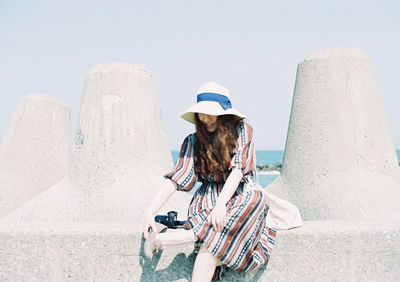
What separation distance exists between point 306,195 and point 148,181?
1.56 m

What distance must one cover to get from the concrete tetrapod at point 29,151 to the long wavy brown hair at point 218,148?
13.1 feet

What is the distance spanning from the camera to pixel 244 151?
206cm

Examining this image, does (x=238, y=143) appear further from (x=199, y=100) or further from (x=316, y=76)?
(x=316, y=76)

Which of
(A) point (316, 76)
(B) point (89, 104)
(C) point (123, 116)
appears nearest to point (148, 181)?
(C) point (123, 116)

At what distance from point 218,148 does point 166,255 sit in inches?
22.4

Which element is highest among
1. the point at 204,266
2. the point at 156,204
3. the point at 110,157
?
the point at 156,204

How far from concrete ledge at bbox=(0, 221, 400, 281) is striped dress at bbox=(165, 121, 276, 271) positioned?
131 mm

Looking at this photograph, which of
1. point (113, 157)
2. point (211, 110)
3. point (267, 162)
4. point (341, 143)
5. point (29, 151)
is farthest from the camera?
point (267, 162)

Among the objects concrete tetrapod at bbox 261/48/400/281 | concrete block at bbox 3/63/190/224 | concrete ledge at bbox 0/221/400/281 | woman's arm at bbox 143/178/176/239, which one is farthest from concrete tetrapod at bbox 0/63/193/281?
woman's arm at bbox 143/178/176/239

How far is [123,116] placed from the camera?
431 centimetres

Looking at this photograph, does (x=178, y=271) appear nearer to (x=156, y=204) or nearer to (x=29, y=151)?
(x=156, y=204)

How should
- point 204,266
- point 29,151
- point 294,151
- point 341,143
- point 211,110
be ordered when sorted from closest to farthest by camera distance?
point 204,266, point 211,110, point 341,143, point 294,151, point 29,151

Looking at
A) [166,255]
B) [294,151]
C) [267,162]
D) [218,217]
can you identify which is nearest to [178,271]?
[166,255]

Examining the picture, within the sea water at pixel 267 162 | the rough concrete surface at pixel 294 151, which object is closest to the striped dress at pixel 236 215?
the rough concrete surface at pixel 294 151
